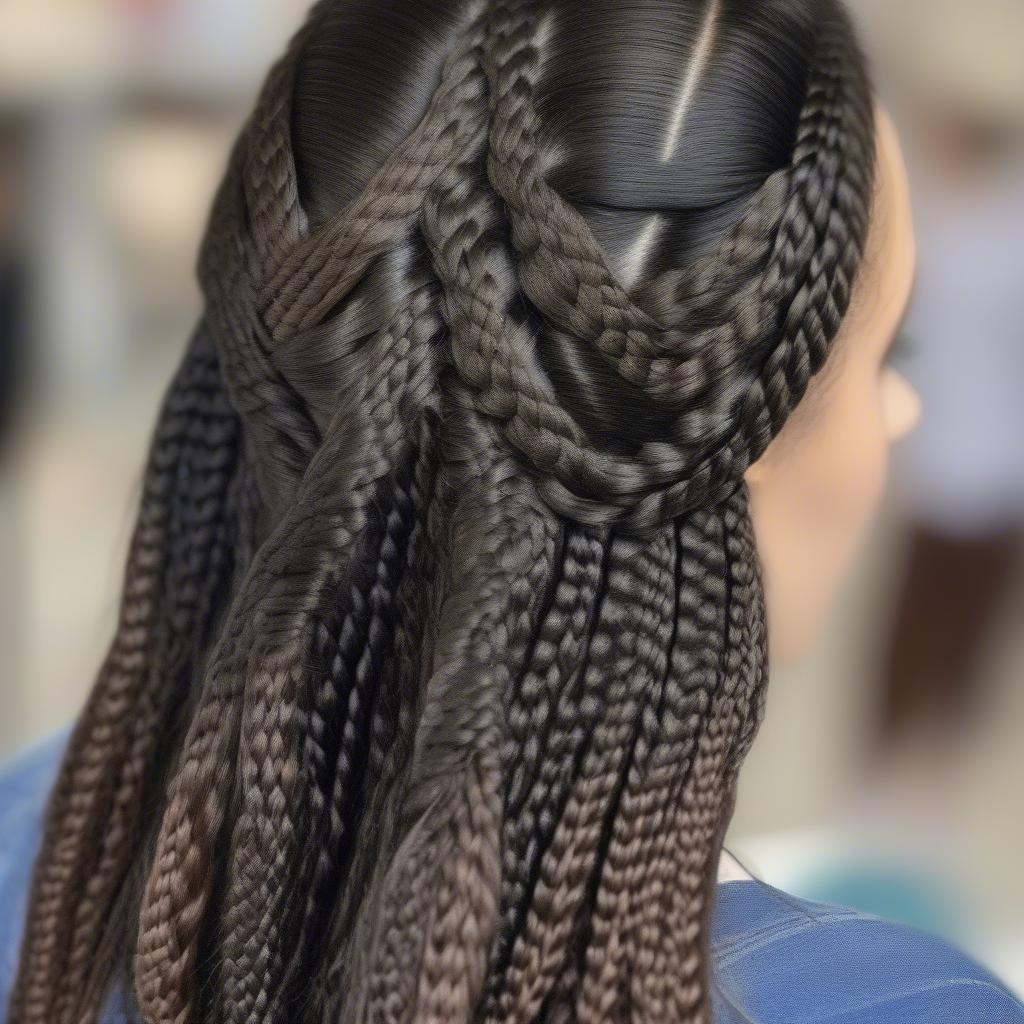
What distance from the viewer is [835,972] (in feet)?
2.13

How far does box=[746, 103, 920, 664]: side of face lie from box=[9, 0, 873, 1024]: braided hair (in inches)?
2.5

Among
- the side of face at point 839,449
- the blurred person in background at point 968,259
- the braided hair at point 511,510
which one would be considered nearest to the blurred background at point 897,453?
the blurred person in background at point 968,259

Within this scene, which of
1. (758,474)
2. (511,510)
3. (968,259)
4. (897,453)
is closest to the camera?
(511,510)

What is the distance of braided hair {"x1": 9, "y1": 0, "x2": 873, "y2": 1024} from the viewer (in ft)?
1.92

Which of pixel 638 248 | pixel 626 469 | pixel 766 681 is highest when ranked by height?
pixel 638 248

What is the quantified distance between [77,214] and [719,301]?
1622 mm

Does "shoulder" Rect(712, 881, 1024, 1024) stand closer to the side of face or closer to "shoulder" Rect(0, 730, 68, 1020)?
→ the side of face

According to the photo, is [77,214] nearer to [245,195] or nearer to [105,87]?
[105,87]

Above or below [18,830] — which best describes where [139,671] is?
above

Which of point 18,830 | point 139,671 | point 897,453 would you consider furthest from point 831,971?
point 897,453

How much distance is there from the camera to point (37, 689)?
6.86 feet

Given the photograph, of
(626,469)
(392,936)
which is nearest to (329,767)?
(392,936)

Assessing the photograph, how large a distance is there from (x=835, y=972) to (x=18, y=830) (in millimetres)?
580

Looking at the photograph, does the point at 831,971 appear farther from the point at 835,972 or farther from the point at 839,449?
the point at 839,449
